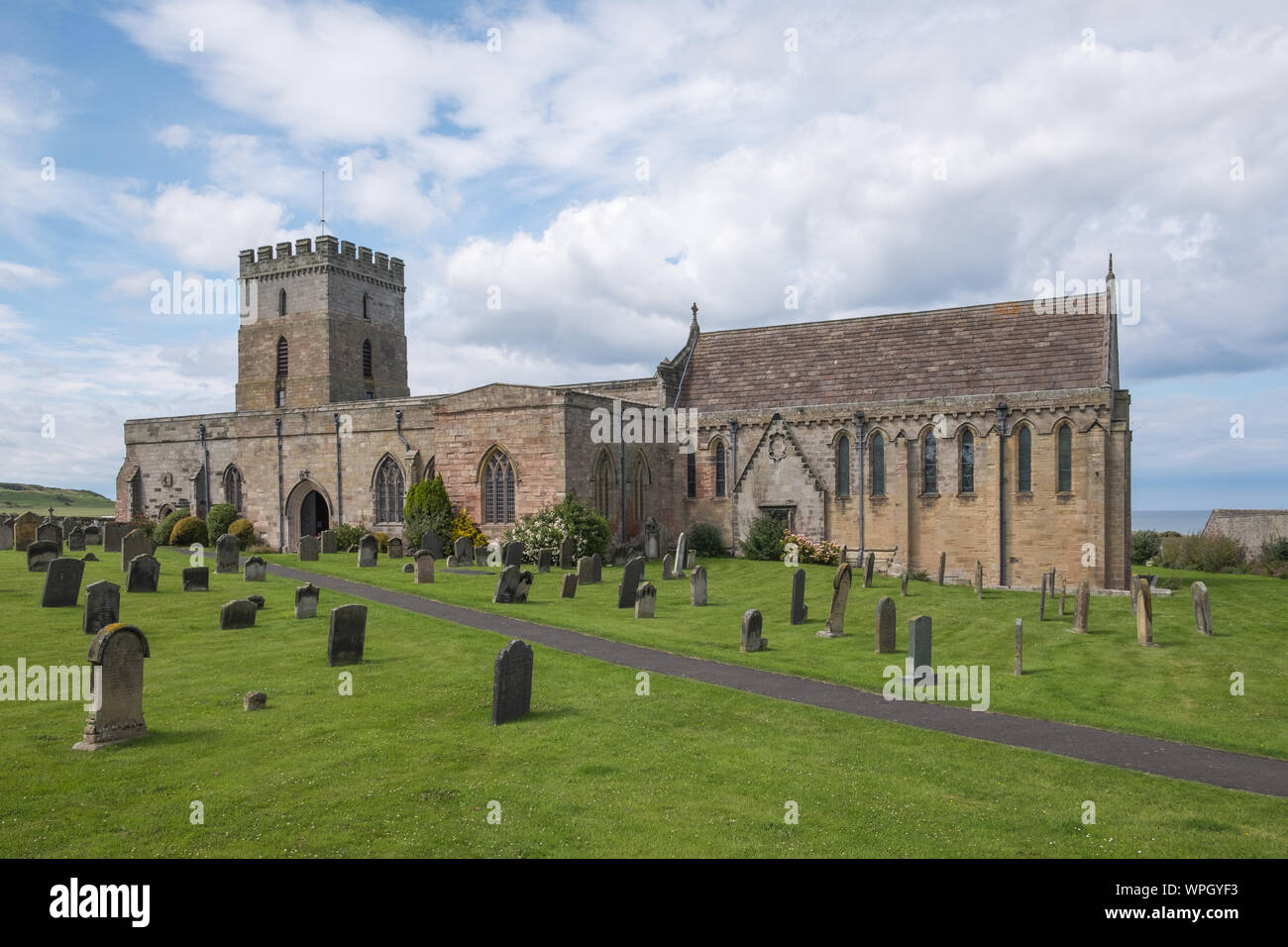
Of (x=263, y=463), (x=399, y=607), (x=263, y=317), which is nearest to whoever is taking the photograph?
(x=399, y=607)

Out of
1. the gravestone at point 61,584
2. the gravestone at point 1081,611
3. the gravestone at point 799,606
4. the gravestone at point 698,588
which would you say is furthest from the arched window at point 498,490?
the gravestone at point 1081,611

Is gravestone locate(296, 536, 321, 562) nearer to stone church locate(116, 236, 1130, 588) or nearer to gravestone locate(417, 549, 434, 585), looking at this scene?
stone church locate(116, 236, 1130, 588)

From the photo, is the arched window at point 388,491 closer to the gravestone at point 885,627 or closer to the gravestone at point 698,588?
the gravestone at point 698,588

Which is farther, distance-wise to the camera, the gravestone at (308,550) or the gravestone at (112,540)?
the gravestone at (112,540)

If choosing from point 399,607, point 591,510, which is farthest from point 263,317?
point 399,607

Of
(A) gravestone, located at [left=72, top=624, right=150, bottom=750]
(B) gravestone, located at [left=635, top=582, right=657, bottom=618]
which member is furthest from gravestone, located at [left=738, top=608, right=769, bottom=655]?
(A) gravestone, located at [left=72, top=624, right=150, bottom=750]

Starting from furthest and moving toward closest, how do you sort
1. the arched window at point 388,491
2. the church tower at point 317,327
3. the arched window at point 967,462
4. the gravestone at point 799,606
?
1. the church tower at point 317,327
2. the arched window at point 388,491
3. the arched window at point 967,462
4. the gravestone at point 799,606

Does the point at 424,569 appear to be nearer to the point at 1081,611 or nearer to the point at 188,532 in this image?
the point at 1081,611

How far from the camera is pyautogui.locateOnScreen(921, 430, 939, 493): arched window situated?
33.5m

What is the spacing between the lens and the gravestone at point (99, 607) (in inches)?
658

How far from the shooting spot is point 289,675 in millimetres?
14180

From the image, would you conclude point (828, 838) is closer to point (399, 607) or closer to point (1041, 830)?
point (1041, 830)

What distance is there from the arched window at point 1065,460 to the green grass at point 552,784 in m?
21.9

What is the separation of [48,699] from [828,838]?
10842mm
